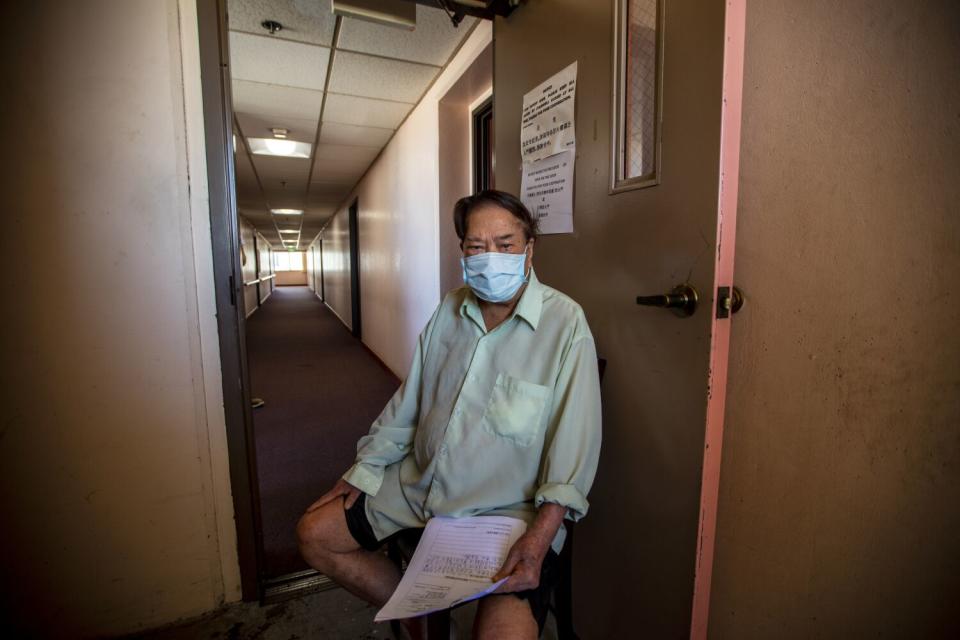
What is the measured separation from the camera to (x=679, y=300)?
0.93m

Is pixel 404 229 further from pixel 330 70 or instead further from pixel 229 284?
pixel 229 284

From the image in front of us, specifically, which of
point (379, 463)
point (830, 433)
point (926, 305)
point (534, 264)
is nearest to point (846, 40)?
point (926, 305)

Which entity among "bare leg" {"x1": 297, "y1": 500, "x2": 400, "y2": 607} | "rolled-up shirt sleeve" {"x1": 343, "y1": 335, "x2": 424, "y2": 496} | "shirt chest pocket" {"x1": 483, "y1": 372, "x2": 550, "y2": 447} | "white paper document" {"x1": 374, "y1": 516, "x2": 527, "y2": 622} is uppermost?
"shirt chest pocket" {"x1": 483, "y1": 372, "x2": 550, "y2": 447}

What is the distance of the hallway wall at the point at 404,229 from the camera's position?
120 inches

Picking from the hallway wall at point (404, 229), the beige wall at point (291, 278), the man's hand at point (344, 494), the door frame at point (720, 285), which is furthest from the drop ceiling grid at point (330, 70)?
the beige wall at point (291, 278)

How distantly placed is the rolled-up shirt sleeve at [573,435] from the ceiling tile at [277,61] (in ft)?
7.74

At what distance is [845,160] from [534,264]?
0.88 m

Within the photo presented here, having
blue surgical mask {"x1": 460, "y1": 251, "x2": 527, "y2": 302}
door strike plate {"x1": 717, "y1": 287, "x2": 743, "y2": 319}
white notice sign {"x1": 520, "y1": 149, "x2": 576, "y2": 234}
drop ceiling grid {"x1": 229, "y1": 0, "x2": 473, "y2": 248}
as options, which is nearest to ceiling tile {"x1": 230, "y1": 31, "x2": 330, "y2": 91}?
drop ceiling grid {"x1": 229, "y1": 0, "x2": 473, "y2": 248}

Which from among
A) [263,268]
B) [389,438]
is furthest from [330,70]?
[263,268]

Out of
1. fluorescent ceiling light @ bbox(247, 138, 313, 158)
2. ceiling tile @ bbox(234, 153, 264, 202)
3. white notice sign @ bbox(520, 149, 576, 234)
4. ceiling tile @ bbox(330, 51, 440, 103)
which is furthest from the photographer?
ceiling tile @ bbox(234, 153, 264, 202)

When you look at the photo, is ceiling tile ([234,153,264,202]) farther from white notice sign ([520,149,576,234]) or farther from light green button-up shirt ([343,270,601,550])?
light green button-up shirt ([343,270,601,550])

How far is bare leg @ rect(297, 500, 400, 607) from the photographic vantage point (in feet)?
3.83

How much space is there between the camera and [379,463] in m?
1.26

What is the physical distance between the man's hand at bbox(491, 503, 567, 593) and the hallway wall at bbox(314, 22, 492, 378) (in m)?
2.11
